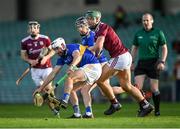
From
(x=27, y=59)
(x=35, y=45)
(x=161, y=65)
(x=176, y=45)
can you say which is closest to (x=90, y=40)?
(x=161, y=65)

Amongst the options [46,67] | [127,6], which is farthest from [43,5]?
[46,67]

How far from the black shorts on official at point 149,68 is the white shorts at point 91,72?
6.04 ft

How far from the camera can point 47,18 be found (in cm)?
3653

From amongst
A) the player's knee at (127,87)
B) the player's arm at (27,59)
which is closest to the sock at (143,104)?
the player's knee at (127,87)

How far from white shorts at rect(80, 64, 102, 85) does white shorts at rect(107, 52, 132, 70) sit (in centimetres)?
45

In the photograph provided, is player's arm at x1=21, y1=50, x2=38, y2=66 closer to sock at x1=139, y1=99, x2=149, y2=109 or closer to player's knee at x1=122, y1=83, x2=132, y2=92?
player's knee at x1=122, y1=83, x2=132, y2=92

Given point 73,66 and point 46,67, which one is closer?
point 73,66

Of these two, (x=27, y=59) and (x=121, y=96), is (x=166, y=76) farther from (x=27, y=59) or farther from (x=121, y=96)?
(x=27, y=59)

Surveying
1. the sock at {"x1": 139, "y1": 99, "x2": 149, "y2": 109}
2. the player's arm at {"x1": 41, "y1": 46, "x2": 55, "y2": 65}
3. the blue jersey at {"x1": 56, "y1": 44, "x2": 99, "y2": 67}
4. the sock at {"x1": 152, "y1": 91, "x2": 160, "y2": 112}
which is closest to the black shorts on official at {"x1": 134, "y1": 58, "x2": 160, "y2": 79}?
the sock at {"x1": 152, "y1": 91, "x2": 160, "y2": 112}

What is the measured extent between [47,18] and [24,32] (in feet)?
4.21

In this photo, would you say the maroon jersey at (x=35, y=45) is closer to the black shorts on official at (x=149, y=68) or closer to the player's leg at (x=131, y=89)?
the black shorts on official at (x=149, y=68)

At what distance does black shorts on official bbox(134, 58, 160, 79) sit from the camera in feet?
55.2

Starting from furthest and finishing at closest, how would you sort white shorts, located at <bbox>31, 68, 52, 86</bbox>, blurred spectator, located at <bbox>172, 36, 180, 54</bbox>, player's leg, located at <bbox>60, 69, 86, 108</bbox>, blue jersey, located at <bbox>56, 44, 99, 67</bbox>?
1. blurred spectator, located at <bbox>172, 36, 180, 54</bbox>
2. white shorts, located at <bbox>31, 68, 52, 86</bbox>
3. blue jersey, located at <bbox>56, 44, 99, 67</bbox>
4. player's leg, located at <bbox>60, 69, 86, 108</bbox>

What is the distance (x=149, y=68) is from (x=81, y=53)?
2394 millimetres
